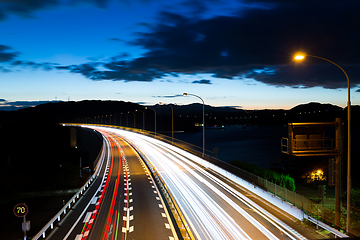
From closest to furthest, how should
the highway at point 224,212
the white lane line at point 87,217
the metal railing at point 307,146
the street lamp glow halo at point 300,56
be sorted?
1. the street lamp glow halo at point 300,56
2. the highway at point 224,212
3. the white lane line at point 87,217
4. the metal railing at point 307,146

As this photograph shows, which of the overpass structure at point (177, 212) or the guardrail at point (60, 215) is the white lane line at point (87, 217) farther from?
the guardrail at point (60, 215)

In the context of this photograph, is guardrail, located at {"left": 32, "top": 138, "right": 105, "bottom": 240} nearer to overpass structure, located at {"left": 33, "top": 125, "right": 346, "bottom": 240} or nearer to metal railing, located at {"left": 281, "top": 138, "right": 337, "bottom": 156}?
overpass structure, located at {"left": 33, "top": 125, "right": 346, "bottom": 240}

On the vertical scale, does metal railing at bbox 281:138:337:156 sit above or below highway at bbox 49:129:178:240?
above

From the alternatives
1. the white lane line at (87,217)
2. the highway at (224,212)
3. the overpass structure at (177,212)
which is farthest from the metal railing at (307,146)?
the white lane line at (87,217)

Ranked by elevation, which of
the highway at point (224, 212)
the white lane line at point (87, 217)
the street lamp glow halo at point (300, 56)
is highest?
the street lamp glow halo at point (300, 56)

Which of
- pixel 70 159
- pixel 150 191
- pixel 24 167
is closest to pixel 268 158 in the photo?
pixel 70 159

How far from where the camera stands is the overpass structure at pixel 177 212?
1531 centimetres

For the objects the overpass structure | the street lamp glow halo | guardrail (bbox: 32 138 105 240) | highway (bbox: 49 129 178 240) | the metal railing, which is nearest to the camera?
the street lamp glow halo

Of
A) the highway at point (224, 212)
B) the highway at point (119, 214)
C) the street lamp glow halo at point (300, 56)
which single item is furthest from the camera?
the highway at point (119, 214)

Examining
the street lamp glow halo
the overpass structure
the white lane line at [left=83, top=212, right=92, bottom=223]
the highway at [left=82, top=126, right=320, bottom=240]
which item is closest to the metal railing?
the overpass structure

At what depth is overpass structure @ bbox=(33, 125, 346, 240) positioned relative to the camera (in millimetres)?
Result: 15312

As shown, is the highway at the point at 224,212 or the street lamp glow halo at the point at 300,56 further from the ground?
the street lamp glow halo at the point at 300,56

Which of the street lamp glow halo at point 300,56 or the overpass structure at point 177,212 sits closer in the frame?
the street lamp glow halo at point 300,56

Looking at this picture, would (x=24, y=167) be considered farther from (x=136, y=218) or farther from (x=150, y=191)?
(x=136, y=218)
